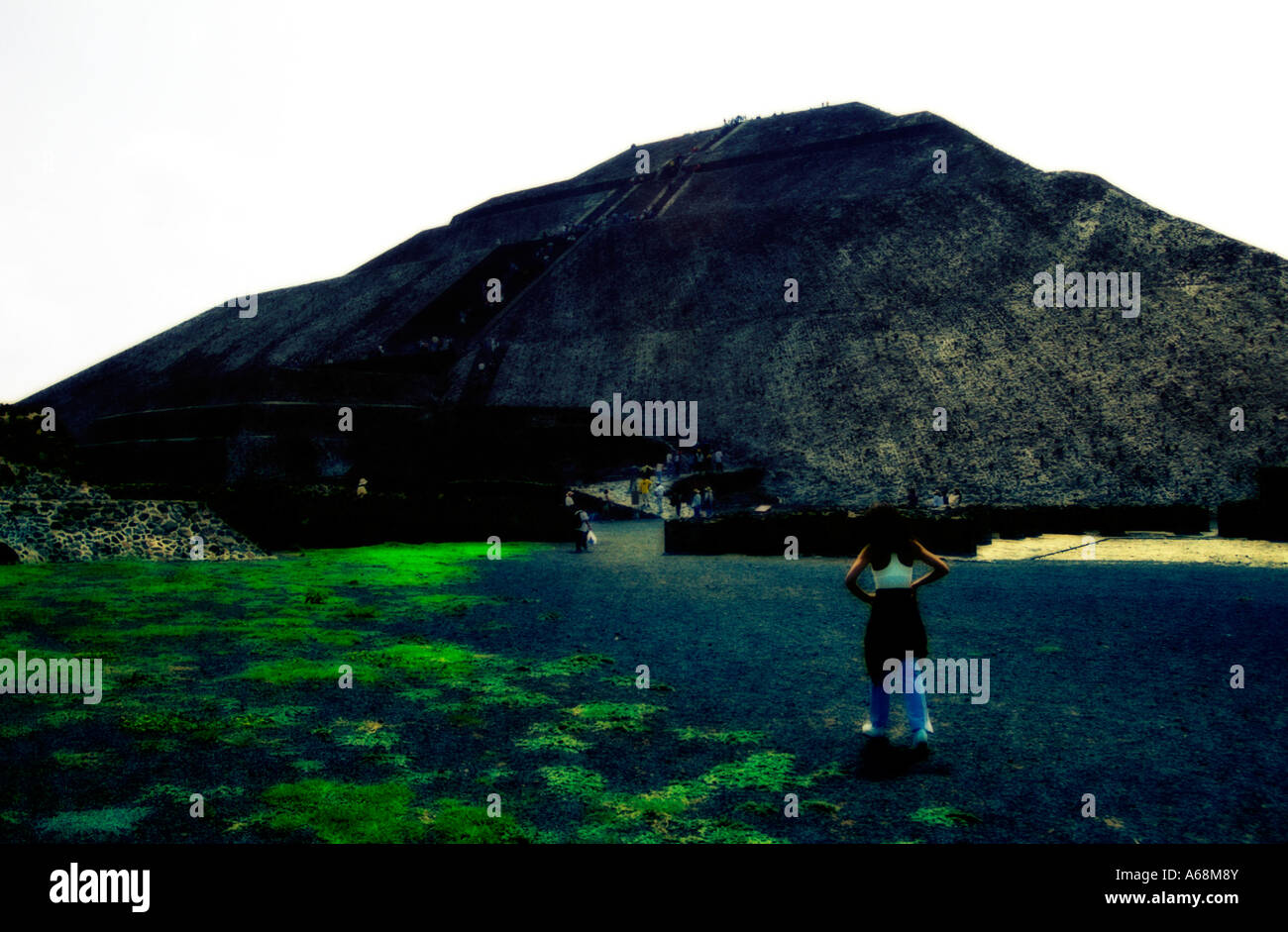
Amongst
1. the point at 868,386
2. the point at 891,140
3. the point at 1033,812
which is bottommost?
the point at 1033,812

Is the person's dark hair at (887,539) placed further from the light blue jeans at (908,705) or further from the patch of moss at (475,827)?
the patch of moss at (475,827)

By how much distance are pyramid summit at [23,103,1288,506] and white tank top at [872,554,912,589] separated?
29.2 meters

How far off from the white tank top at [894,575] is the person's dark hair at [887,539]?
26 mm

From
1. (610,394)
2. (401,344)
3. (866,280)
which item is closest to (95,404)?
(401,344)

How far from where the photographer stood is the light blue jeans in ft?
19.6

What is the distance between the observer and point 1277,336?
3572 cm

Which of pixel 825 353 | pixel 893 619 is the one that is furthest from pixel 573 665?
pixel 825 353

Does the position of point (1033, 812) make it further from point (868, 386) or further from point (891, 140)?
point (891, 140)

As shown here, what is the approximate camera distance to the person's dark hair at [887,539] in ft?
19.7

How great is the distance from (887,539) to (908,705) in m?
1.12

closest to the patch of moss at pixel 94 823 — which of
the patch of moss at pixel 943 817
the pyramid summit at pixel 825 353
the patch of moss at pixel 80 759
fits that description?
the patch of moss at pixel 80 759

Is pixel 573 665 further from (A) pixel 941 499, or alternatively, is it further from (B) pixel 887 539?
(A) pixel 941 499

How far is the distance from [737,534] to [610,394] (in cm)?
2678

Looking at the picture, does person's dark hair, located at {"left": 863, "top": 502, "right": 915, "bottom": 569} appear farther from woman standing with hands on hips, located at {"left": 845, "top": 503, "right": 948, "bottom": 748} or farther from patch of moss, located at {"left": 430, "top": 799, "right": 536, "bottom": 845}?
patch of moss, located at {"left": 430, "top": 799, "right": 536, "bottom": 845}
